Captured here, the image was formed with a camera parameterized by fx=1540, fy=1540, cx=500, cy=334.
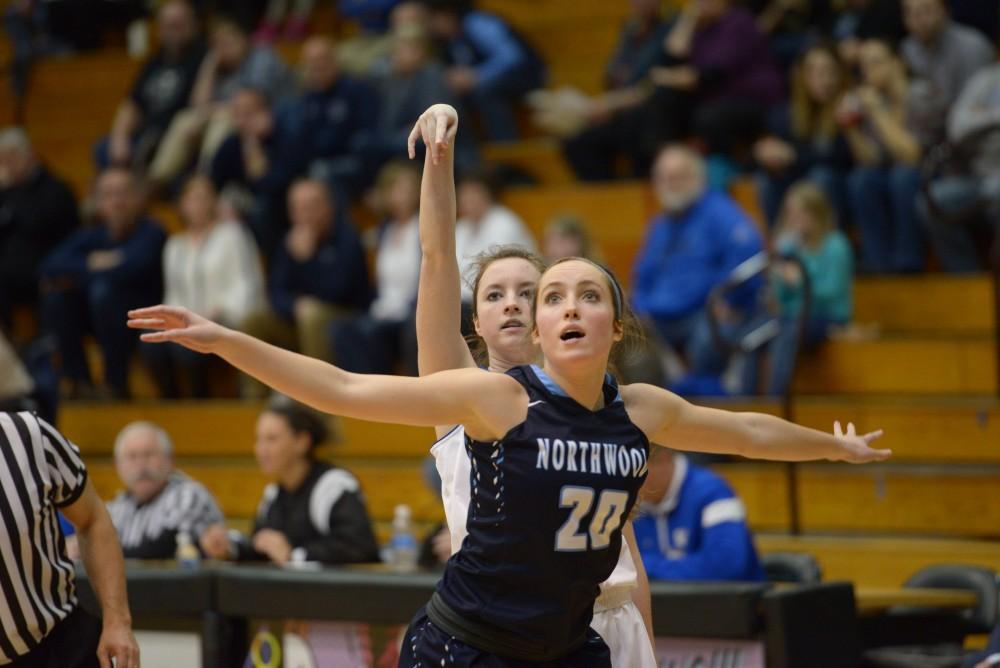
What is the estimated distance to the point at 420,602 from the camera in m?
5.37

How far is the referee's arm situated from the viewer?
3.95 metres

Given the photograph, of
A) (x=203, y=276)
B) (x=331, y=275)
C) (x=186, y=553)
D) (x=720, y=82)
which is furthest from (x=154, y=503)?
(x=720, y=82)

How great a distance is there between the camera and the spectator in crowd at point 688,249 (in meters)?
8.61

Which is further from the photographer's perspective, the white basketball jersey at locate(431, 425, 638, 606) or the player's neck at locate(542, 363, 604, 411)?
the white basketball jersey at locate(431, 425, 638, 606)

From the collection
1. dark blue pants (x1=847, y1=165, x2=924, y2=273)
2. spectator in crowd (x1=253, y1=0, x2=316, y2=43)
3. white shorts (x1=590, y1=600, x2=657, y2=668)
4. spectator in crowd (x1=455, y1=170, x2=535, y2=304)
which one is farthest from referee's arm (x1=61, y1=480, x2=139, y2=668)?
spectator in crowd (x1=253, y1=0, x2=316, y2=43)

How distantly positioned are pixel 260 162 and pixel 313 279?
62.3 inches

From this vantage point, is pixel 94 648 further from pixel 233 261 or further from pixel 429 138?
pixel 233 261

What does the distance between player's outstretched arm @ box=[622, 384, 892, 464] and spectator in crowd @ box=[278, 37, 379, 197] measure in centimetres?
750

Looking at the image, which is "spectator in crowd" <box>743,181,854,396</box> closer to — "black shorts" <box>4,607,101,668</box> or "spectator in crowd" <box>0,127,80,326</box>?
"black shorts" <box>4,607,101,668</box>

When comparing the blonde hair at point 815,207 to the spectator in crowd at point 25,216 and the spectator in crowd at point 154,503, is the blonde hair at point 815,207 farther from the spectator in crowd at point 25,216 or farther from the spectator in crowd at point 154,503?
the spectator in crowd at point 25,216

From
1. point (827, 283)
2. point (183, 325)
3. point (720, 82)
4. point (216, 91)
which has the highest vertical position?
point (216, 91)

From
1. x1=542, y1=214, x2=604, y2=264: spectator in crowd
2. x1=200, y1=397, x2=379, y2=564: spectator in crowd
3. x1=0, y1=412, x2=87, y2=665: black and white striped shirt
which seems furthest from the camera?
x1=542, y1=214, x2=604, y2=264: spectator in crowd

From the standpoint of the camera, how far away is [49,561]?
3.92 m

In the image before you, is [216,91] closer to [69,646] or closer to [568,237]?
[568,237]
